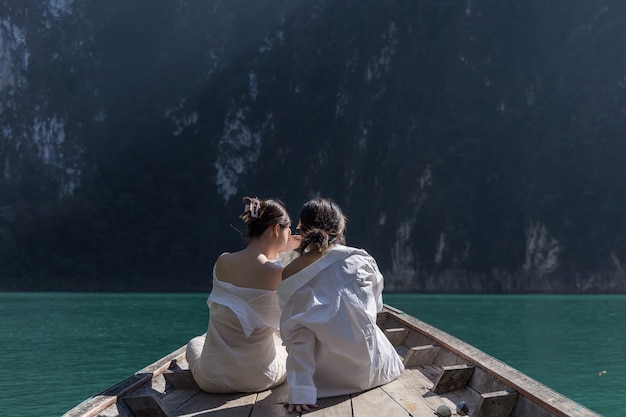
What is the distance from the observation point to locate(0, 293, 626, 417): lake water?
33.7 ft

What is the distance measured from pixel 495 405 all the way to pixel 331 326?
87 centimetres

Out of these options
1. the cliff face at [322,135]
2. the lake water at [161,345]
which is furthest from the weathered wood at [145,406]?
the cliff face at [322,135]

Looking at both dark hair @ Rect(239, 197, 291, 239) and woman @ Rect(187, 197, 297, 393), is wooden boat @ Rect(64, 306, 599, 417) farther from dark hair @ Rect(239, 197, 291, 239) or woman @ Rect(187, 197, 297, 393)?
dark hair @ Rect(239, 197, 291, 239)

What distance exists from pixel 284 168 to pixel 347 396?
52825 millimetres

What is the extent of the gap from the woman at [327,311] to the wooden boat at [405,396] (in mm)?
138

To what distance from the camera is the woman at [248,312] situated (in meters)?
3.87

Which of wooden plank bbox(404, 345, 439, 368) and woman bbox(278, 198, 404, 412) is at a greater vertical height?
woman bbox(278, 198, 404, 412)

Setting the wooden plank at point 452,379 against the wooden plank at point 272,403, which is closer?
the wooden plank at point 272,403

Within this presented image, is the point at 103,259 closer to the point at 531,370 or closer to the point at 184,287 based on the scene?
the point at 184,287

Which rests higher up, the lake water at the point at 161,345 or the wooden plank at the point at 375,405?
the wooden plank at the point at 375,405

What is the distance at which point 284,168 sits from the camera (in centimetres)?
5641

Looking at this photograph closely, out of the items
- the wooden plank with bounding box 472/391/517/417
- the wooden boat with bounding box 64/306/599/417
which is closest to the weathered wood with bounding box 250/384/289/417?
the wooden boat with bounding box 64/306/599/417

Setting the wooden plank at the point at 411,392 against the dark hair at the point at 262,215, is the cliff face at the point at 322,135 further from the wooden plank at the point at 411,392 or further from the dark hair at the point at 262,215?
the dark hair at the point at 262,215

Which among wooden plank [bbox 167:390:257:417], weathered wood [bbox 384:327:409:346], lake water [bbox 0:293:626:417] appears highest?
weathered wood [bbox 384:327:409:346]
